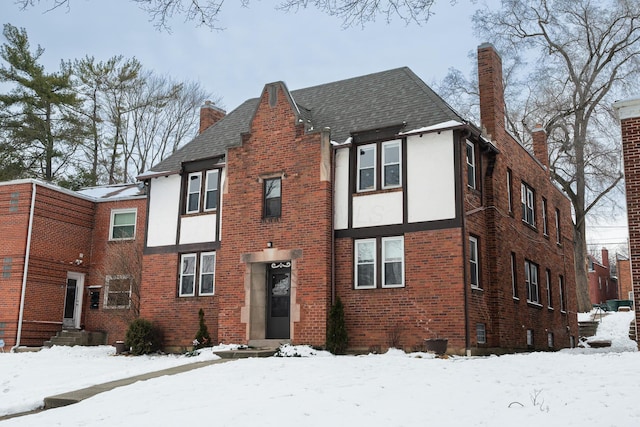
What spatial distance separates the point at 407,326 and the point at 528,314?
6.57 metres

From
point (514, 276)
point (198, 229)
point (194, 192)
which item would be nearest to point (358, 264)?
point (514, 276)

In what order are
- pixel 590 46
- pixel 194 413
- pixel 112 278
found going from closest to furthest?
pixel 194 413 < pixel 112 278 < pixel 590 46

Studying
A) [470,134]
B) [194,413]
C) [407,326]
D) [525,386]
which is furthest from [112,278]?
[525,386]

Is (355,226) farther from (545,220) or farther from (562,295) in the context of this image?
(562,295)

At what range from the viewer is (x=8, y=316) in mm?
22922

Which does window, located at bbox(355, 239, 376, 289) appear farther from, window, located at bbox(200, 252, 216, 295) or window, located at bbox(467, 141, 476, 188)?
window, located at bbox(200, 252, 216, 295)

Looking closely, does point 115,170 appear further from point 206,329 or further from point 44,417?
point 44,417

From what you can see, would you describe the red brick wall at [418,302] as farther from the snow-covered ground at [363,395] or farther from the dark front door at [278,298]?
the snow-covered ground at [363,395]

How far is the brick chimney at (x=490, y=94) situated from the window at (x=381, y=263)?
202 inches

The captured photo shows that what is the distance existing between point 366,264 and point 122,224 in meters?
12.2

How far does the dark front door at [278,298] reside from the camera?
757 inches

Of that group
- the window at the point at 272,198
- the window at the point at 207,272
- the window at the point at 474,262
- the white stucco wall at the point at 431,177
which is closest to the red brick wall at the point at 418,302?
the white stucco wall at the point at 431,177

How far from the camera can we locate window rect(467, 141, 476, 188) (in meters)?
18.4

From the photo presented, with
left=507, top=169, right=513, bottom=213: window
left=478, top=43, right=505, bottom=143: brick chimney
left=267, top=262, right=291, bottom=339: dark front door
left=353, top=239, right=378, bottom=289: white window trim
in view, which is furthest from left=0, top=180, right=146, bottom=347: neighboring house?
left=507, top=169, right=513, bottom=213: window
